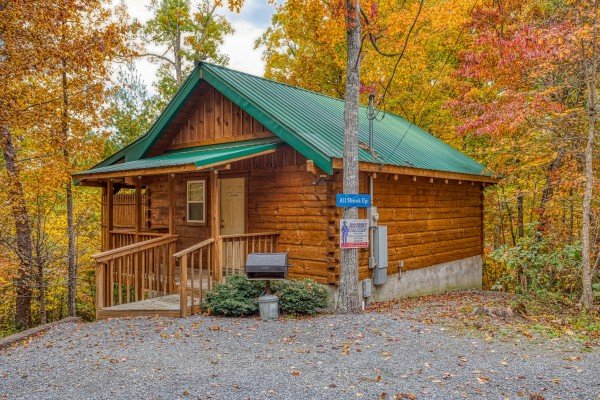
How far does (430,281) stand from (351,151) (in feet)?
18.1

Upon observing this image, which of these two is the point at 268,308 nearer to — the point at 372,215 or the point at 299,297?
the point at 299,297

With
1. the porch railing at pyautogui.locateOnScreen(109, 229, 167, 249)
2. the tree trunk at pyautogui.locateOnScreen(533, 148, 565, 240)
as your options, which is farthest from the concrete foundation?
the porch railing at pyautogui.locateOnScreen(109, 229, 167, 249)

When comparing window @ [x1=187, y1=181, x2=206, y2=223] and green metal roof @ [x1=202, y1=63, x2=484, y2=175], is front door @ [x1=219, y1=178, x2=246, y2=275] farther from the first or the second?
green metal roof @ [x1=202, y1=63, x2=484, y2=175]

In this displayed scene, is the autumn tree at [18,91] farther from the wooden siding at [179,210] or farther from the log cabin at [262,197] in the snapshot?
the wooden siding at [179,210]

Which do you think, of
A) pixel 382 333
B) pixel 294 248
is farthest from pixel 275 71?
pixel 382 333

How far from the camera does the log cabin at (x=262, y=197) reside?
8.98 m

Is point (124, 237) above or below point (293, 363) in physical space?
above

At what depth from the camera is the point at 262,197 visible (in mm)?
10406

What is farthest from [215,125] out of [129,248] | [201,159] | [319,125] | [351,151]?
[351,151]

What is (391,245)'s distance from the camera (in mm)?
10734

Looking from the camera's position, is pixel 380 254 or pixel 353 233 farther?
pixel 380 254

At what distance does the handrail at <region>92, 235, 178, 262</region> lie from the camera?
8.52 meters

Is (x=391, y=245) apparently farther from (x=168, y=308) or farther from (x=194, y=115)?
(x=194, y=115)

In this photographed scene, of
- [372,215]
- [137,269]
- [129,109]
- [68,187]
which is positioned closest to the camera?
[137,269]
